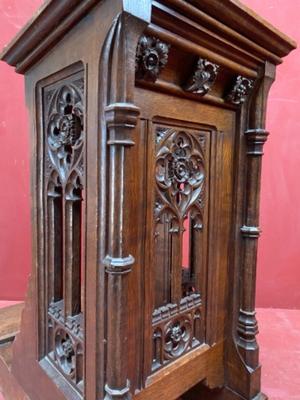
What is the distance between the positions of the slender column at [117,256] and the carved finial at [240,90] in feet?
1.26

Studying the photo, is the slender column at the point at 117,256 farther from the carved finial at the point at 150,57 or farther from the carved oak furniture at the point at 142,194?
the carved finial at the point at 150,57

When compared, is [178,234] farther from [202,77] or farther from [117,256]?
[202,77]

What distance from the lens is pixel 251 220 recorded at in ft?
2.97

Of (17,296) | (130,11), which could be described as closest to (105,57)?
(130,11)

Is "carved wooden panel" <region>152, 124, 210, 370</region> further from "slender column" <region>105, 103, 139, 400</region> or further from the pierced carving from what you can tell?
"slender column" <region>105, 103, 139, 400</region>

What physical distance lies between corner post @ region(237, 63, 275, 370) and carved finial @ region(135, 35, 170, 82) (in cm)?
36

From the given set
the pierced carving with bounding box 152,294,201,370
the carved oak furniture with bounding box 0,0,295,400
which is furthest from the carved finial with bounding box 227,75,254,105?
the pierced carving with bounding box 152,294,201,370

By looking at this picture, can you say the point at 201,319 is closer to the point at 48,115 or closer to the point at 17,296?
the point at 48,115

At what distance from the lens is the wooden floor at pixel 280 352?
1.03 m

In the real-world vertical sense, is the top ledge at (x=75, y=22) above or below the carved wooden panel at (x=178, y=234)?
above

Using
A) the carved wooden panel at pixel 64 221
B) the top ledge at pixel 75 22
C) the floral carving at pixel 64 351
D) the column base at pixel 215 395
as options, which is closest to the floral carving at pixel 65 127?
the carved wooden panel at pixel 64 221

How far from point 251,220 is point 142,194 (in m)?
0.39

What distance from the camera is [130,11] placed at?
524 millimetres

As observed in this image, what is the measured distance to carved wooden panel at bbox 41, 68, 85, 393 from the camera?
0.70 m
